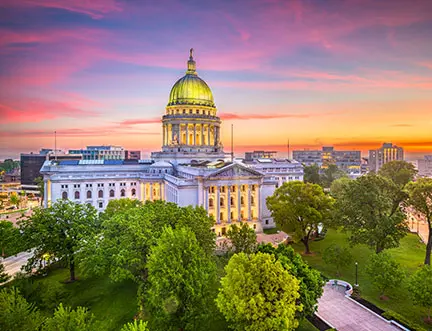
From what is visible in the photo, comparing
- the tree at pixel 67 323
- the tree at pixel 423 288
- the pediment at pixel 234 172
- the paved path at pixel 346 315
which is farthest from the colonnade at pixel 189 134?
the tree at pixel 67 323

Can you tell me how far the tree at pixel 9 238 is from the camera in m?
40.5

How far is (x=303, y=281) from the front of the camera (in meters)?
29.2

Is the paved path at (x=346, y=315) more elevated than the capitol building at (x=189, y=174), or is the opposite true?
the capitol building at (x=189, y=174)

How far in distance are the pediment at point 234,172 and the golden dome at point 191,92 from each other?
37722mm

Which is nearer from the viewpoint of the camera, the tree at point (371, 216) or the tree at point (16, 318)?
the tree at point (16, 318)

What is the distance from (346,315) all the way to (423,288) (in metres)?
8.36

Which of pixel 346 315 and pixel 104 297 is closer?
pixel 346 315

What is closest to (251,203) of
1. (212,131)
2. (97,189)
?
(212,131)

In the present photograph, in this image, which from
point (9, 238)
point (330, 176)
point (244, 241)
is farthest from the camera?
point (330, 176)

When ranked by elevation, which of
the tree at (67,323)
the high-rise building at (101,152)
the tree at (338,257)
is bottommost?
the tree at (338,257)

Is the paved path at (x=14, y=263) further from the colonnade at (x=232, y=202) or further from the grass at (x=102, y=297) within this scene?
the colonnade at (x=232, y=202)

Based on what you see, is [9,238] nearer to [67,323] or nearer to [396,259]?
[67,323]

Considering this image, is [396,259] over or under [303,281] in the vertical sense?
under

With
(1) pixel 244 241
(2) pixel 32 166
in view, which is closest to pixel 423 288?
(1) pixel 244 241
